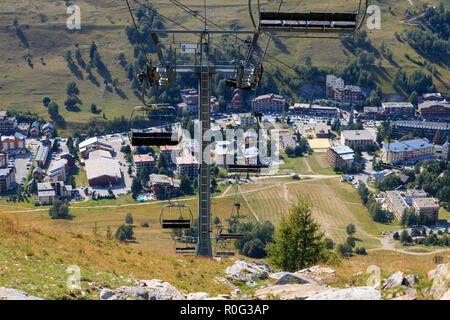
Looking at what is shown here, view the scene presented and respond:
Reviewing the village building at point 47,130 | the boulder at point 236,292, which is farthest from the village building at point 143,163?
the boulder at point 236,292

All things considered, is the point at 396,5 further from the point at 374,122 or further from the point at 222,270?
the point at 222,270

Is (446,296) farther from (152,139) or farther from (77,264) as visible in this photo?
(152,139)

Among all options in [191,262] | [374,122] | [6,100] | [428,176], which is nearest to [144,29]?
[6,100]

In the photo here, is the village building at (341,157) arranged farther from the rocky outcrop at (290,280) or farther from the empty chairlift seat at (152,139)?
the rocky outcrop at (290,280)

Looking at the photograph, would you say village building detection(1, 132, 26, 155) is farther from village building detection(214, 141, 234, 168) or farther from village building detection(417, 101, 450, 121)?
village building detection(417, 101, 450, 121)

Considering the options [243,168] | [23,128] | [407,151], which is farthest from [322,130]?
[243,168]
